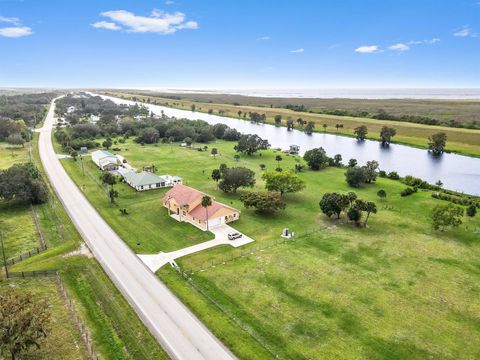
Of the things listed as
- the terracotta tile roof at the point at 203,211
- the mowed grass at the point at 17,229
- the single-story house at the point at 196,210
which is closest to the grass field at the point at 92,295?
the mowed grass at the point at 17,229

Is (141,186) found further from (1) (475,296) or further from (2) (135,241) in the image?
(1) (475,296)

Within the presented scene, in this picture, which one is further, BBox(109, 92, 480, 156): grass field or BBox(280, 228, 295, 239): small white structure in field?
BBox(109, 92, 480, 156): grass field

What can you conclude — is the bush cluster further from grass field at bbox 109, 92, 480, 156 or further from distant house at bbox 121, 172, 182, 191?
distant house at bbox 121, 172, 182, 191

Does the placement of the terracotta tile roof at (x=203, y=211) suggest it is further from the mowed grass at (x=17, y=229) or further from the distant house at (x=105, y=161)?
the distant house at (x=105, y=161)

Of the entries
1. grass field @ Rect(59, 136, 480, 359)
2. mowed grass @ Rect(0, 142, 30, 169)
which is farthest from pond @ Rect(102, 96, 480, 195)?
mowed grass @ Rect(0, 142, 30, 169)

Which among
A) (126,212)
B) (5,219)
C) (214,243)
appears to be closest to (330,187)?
(214,243)
